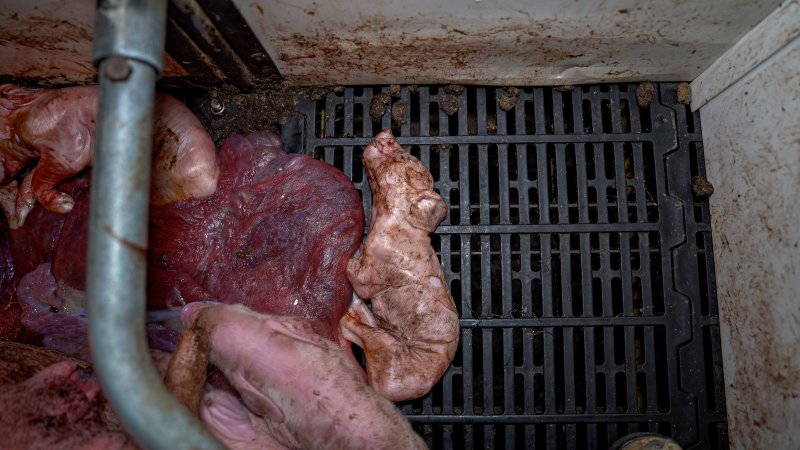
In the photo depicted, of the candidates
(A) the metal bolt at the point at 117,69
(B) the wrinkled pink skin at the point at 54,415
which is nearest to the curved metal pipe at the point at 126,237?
(A) the metal bolt at the point at 117,69

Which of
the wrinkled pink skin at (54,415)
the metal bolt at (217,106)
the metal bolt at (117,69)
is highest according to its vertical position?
the metal bolt at (217,106)

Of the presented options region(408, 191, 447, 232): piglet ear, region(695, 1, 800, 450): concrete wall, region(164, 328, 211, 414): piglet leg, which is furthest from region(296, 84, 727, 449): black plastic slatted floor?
region(164, 328, 211, 414): piglet leg

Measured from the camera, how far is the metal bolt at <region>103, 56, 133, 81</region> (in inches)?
45.6

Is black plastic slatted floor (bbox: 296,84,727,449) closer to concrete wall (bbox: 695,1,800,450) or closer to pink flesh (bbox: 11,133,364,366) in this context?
concrete wall (bbox: 695,1,800,450)

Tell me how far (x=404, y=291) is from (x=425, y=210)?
0.98 ft

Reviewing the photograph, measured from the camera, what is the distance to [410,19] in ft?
5.72

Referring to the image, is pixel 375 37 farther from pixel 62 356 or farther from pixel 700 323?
pixel 700 323

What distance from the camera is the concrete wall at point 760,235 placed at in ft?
5.54

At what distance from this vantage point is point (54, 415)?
1534 millimetres

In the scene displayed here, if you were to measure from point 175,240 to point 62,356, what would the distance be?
1.72 ft

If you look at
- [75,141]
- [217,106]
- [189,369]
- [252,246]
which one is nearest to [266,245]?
[252,246]

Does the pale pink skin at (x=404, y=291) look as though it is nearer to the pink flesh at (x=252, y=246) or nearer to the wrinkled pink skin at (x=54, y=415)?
the pink flesh at (x=252, y=246)

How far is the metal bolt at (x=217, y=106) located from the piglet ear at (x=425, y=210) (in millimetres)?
956

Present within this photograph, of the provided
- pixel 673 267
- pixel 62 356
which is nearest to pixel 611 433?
pixel 673 267
